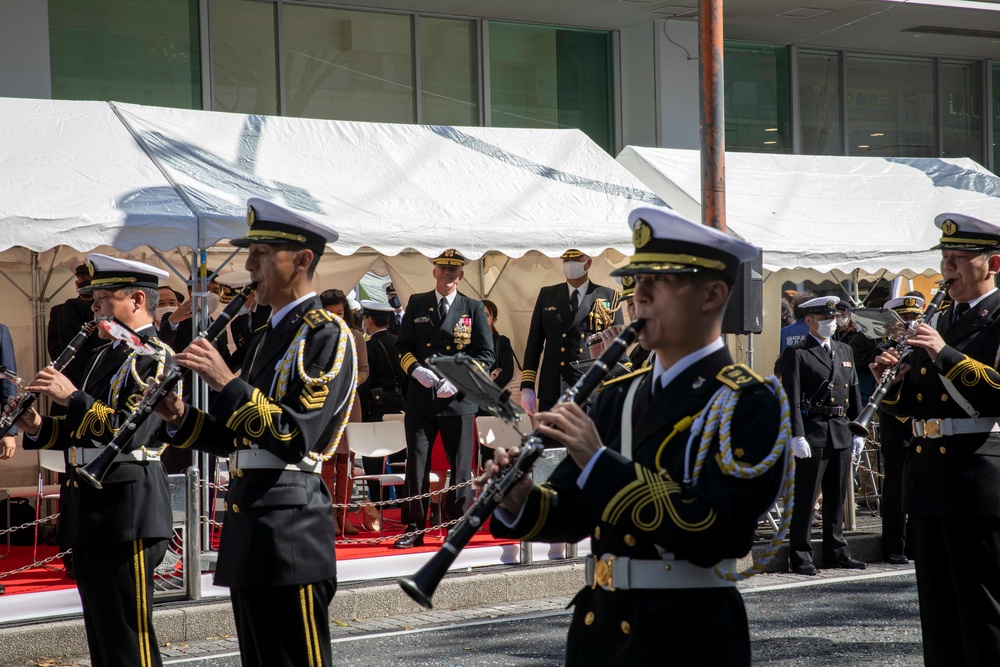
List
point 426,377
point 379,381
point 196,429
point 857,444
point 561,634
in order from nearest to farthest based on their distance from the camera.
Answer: point 196,429, point 561,634, point 426,377, point 857,444, point 379,381

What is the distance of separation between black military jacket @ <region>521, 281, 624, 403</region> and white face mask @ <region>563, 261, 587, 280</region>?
0.18 metres

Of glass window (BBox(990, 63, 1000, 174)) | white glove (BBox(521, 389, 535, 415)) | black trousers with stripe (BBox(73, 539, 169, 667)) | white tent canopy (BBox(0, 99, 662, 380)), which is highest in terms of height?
glass window (BBox(990, 63, 1000, 174))

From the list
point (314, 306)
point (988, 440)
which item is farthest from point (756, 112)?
point (314, 306)

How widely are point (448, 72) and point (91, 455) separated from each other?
35.2ft

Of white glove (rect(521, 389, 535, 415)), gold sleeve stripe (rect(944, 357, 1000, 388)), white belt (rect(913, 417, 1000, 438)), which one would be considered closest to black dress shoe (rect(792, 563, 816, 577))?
white glove (rect(521, 389, 535, 415))

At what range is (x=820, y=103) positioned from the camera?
1808 centimetres

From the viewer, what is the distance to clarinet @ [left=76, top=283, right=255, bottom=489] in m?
4.50

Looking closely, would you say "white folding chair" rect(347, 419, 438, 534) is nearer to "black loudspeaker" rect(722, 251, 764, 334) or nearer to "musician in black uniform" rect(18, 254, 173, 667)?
"black loudspeaker" rect(722, 251, 764, 334)

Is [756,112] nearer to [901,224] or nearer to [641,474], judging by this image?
[901,224]

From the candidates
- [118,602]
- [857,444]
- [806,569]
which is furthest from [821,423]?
[118,602]

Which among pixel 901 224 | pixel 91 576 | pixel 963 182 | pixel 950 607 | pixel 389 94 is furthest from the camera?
pixel 389 94

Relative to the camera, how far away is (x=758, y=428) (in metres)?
2.88

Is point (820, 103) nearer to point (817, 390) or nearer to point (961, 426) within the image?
point (817, 390)

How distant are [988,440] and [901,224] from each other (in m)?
6.81
